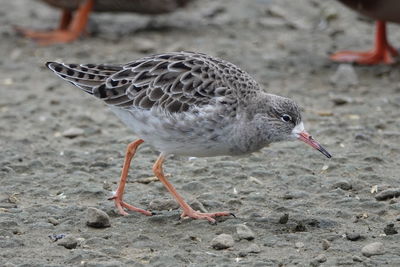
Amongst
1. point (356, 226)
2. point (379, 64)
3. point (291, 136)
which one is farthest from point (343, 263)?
point (379, 64)

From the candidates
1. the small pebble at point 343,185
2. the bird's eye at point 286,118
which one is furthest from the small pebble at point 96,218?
the small pebble at point 343,185

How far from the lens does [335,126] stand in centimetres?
909

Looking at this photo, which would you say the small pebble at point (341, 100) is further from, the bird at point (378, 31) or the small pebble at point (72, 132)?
the small pebble at point (72, 132)

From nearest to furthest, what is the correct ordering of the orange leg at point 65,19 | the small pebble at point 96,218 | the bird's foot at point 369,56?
the small pebble at point 96,218 → the bird's foot at point 369,56 → the orange leg at point 65,19

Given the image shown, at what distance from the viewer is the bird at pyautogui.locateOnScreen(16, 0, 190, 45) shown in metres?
12.2

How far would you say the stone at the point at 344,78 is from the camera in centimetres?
1057

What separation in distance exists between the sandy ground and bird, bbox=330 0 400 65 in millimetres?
195

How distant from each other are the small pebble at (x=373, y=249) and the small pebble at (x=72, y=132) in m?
3.81

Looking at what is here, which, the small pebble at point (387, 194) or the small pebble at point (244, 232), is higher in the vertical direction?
the small pebble at point (387, 194)

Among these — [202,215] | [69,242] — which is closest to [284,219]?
[202,215]

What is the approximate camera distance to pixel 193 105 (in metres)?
6.59

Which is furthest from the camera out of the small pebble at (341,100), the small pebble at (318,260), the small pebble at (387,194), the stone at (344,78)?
the stone at (344,78)

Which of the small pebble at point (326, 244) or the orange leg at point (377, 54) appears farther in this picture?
the orange leg at point (377, 54)

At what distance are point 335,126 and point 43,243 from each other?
13.0 ft
